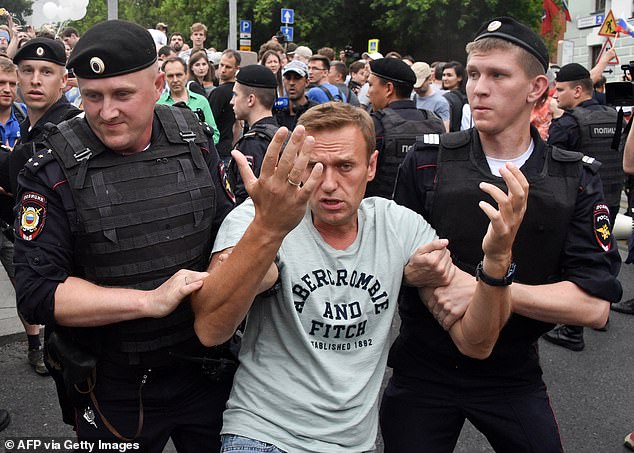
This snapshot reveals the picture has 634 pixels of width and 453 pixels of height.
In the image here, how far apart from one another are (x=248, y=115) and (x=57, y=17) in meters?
5.16

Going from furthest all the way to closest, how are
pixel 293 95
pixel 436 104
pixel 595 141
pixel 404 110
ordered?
pixel 436 104 → pixel 293 95 → pixel 404 110 → pixel 595 141

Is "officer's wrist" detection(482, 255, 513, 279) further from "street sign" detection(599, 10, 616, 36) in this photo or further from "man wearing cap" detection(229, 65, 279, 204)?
"street sign" detection(599, 10, 616, 36)

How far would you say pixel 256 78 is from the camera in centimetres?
536

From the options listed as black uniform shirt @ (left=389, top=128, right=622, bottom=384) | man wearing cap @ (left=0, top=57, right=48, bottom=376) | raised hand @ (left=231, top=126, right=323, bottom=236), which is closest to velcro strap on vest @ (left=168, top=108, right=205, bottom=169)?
raised hand @ (left=231, top=126, right=323, bottom=236)

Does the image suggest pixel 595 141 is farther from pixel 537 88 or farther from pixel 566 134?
pixel 537 88

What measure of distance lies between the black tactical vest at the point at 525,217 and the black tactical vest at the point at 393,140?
3.04 meters

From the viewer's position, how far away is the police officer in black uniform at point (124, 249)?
6.81 ft

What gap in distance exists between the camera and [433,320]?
2.51 m

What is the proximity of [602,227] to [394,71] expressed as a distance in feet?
12.4

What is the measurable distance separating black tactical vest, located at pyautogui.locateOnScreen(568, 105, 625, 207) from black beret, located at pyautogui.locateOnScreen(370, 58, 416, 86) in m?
1.43

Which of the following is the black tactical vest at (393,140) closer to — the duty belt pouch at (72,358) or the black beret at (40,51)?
the black beret at (40,51)

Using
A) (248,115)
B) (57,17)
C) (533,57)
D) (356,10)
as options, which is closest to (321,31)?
(356,10)

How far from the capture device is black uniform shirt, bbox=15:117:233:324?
2061mm

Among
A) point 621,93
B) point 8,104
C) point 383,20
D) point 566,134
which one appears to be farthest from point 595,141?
point 383,20
